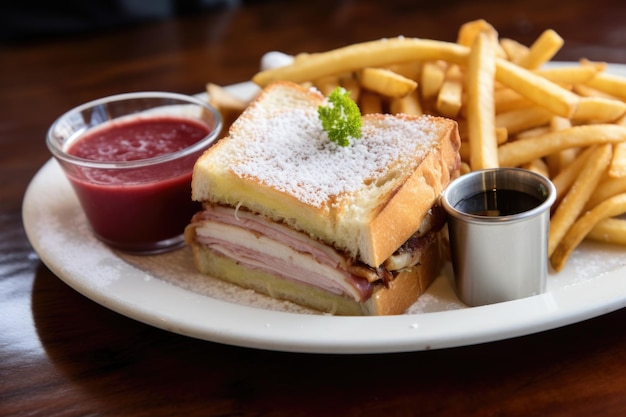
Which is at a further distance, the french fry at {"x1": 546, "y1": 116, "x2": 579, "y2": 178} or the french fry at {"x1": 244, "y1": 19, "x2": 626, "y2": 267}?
the french fry at {"x1": 546, "y1": 116, "x2": 579, "y2": 178}

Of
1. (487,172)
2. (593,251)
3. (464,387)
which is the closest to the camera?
(464,387)

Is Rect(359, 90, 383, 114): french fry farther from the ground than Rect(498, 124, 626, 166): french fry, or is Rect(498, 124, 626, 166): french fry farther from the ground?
Rect(359, 90, 383, 114): french fry

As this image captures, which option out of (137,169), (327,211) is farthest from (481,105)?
(137,169)

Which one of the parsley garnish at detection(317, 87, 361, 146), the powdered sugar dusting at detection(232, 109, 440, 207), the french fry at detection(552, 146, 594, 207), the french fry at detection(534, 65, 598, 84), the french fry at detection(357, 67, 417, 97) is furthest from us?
the french fry at detection(534, 65, 598, 84)

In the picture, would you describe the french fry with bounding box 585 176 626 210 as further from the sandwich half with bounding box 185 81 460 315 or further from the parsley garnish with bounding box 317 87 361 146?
the parsley garnish with bounding box 317 87 361 146

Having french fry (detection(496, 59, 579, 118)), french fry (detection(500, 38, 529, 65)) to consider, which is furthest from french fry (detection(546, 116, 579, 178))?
french fry (detection(500, 38, 529, 65))

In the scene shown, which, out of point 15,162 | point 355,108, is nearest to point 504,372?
point 355,108

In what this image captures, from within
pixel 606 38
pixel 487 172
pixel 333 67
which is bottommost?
pixel 606 38

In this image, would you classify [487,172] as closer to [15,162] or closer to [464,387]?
[464,387]
